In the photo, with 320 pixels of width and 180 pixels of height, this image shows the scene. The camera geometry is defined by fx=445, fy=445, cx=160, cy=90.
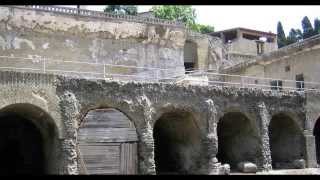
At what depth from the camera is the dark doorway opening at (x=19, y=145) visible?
1841 centimetres

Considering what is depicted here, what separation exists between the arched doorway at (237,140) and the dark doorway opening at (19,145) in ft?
30.1

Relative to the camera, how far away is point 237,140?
73.0ft

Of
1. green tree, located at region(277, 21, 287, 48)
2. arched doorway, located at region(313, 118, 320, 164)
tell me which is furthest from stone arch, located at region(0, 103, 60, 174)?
green tree, located at region(277, 21, 287, 48)

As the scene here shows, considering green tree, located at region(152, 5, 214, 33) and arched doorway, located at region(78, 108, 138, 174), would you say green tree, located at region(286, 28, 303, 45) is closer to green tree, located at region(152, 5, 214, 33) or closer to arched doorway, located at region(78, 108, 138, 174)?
green tree, located at region(152, 5, 214, 33)

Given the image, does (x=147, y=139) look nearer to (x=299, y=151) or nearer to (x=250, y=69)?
(x=299, y=151)

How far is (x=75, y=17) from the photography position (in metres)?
27.6

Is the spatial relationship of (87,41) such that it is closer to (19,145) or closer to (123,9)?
(19,145)

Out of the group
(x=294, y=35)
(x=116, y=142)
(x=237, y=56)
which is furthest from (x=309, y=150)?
(x=294, y=35)

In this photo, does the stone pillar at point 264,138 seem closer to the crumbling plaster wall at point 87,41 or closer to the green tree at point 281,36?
the crumbling plaster wall at point 87,41

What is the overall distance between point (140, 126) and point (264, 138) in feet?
22.1

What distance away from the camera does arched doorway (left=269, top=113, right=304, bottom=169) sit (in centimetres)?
2283

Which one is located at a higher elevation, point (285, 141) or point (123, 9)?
point (123, 9)

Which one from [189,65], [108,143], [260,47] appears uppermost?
[260,47]

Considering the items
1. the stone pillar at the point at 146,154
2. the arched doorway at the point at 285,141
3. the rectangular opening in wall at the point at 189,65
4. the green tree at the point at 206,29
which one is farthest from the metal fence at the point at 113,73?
the green tree at the point at 206,29
